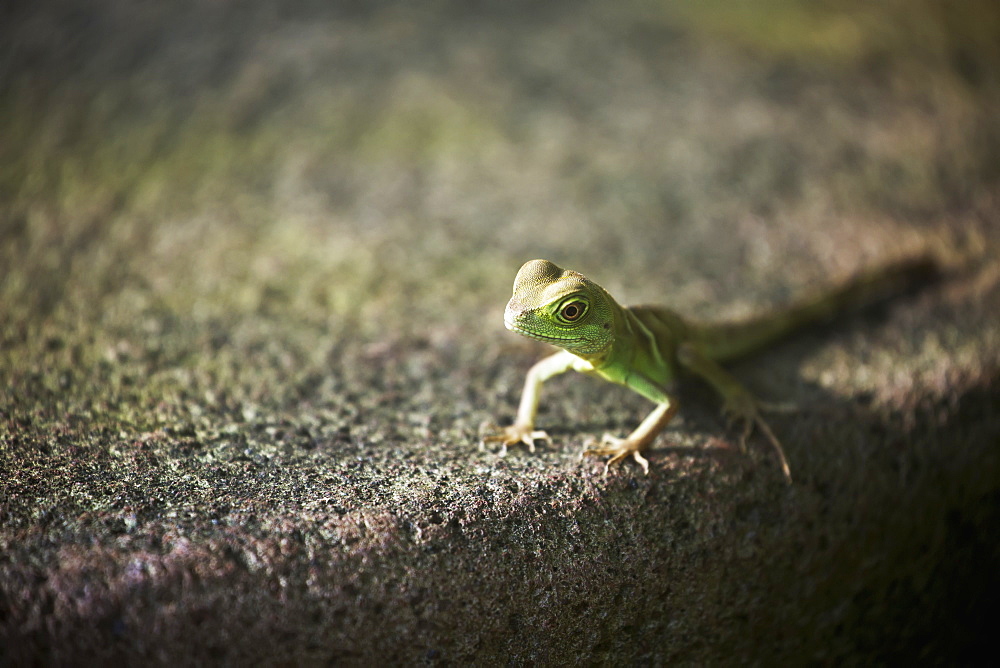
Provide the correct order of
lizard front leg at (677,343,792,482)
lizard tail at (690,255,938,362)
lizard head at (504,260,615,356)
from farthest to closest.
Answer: lizard tail at (690,255,938,362) < lizard front leg at (677,343,792,482) < lizard head at (504,260,615,356)

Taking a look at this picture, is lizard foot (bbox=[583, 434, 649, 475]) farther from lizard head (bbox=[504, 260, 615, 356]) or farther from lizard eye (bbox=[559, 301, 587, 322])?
lizard eye (bbox=[559, 301, 587, 322])

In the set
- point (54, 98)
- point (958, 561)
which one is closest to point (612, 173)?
point (958, 561)

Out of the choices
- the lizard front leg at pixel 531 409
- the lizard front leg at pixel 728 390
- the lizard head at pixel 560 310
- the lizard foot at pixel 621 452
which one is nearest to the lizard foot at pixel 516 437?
the lizard front leg at pixel 531 409

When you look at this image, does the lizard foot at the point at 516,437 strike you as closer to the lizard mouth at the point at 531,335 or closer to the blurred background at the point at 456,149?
the lizard mouth at the point at 531,335

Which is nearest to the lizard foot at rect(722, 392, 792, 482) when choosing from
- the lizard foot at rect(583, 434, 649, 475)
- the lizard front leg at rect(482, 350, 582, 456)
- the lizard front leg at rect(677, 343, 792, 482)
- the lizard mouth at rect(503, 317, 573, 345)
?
the lizard front leg at rect(677, 343, 792, 482)

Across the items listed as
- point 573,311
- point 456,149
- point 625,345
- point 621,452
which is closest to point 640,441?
point 621,452

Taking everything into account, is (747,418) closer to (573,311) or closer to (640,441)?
(640,441)

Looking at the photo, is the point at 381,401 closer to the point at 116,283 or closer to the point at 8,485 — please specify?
the point at 8,485

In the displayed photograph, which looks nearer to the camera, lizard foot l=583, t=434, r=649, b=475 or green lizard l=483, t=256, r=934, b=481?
green lizard l=483, t=256, r=934, b=481
